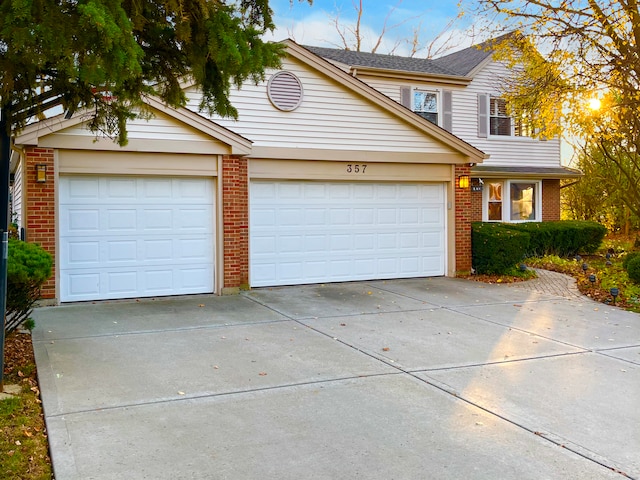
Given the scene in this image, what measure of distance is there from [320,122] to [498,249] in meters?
4.72

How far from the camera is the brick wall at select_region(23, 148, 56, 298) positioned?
9.48m

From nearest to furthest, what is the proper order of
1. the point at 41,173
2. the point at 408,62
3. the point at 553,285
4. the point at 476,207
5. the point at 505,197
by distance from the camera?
the point at 41,173, the point at 553,285, the point at 476,207, the point at 505,197, the point at 408,62

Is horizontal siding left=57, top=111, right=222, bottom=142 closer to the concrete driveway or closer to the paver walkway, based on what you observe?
the concrete driveway

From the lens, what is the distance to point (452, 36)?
103ft

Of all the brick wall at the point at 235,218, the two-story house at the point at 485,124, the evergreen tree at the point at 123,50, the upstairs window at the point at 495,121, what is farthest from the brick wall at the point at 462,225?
the evergreen tree at the point at 123,50

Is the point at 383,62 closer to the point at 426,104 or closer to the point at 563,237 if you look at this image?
the point at 426,104

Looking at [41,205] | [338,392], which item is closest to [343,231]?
[41,205]

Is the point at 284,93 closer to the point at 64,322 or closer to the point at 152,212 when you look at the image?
the point at 152,212

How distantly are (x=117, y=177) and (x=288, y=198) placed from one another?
10.6 feet

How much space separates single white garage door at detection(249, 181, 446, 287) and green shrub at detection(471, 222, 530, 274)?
32.1 inches

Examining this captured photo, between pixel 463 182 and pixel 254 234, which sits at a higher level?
pixel 463 182

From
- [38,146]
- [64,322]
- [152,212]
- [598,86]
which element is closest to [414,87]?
[598,86]

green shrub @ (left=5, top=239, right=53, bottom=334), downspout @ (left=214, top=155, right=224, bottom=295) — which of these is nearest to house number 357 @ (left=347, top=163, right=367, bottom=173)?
downspout @ (left=214, top=155, right=224, bottom=295)

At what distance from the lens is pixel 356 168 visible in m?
12.4
